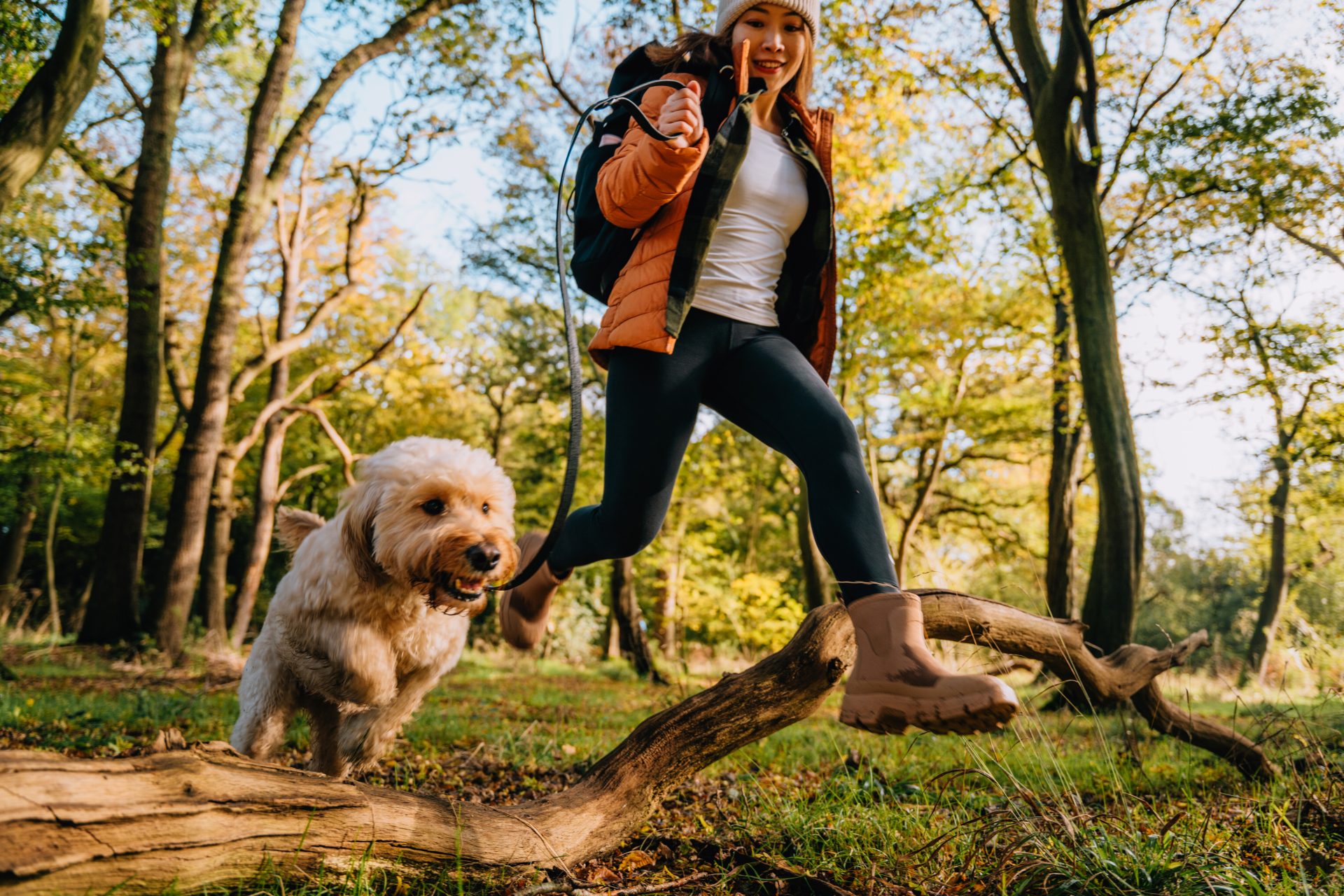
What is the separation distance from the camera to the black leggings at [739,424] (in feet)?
7.34

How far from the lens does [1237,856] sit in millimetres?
2098

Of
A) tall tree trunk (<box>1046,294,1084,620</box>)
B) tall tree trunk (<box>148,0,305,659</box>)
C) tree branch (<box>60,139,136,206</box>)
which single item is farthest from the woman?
tree branch (<box>60,139,136,206</box>)

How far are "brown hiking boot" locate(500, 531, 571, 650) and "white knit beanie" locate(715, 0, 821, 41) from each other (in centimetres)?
194

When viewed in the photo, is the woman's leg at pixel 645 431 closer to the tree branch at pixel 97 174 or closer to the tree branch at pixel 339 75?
the tree branch at pixel 339 75

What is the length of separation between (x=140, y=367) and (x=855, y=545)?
11216 mm

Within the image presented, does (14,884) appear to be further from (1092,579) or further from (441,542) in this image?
(1092,579)

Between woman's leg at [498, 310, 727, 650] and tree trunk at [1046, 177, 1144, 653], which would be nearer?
woman's leg at [498, 310, 727, 650]

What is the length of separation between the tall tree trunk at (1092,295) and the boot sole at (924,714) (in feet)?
20.9

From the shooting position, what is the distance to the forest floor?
6.28 ft

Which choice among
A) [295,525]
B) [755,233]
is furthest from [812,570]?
[755,233]

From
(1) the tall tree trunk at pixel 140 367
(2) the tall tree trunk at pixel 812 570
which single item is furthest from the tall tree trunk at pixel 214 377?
(2) the tall tree trunk at pixel 812 570

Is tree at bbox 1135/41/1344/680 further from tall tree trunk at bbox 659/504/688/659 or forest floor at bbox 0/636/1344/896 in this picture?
tall tree trunk at bbox 659/504/688/659


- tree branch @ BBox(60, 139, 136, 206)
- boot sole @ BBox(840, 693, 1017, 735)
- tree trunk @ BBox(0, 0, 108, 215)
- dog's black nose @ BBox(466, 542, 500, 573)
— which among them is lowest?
boot sole @ BBox(840, 693, 1017, 735)

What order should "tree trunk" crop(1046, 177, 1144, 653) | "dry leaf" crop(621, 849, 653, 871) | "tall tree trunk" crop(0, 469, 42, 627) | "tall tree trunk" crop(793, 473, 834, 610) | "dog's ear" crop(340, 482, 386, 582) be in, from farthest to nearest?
"tall tree trunk" crop(0, 469, 42, 627), "tall tree trunk" crop(793, 473, 834, 610), "tree trunk" crop(1046, 177, 1144, 653), "dog's ear" crop(340, 482, 386, 582), "dry leaf" crop(621, 849, 653, 871)
